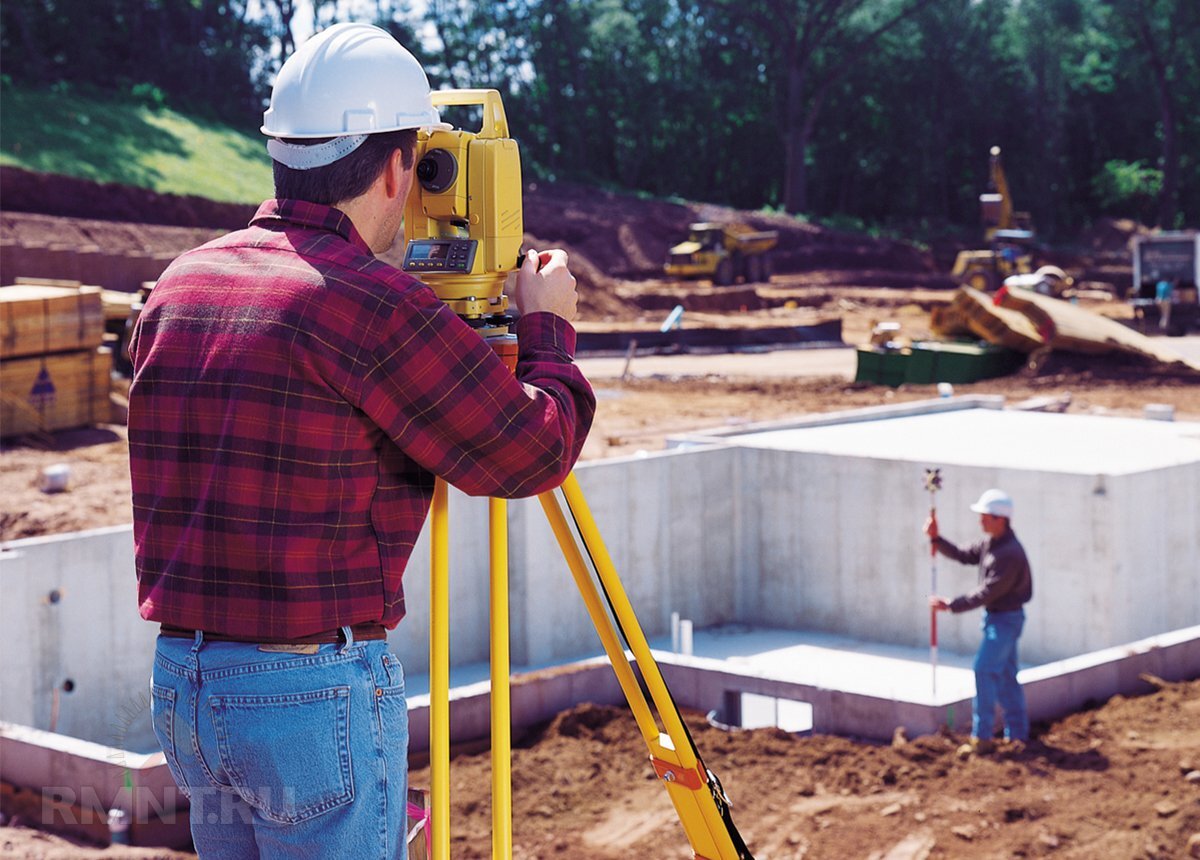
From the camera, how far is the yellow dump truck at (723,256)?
124ft

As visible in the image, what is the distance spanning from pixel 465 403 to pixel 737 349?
83.0 ft

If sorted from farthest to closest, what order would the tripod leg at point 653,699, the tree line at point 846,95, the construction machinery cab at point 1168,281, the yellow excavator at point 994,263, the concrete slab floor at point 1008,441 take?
the tree line at point 846,95 < the yellow excavator at point 994,263 < the construction machinery cab at point 1168,281 < the concrete slab floor at point 1008,441 < the tripod leg at point 653,699

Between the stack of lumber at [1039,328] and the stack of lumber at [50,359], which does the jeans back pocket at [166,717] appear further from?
the stack of lumber at [1039,328]

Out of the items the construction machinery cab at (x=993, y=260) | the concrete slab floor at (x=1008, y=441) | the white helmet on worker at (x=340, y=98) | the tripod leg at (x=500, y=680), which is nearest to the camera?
the white helmet on worker at (x=340, y=98)

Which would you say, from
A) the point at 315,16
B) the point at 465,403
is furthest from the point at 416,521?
the point at 315,16

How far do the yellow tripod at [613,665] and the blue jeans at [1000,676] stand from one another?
18.8 ft

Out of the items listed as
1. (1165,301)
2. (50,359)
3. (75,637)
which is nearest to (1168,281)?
(1165,301)

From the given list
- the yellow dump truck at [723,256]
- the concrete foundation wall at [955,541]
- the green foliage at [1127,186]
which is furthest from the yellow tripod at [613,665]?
the green foliage at [1127,186]

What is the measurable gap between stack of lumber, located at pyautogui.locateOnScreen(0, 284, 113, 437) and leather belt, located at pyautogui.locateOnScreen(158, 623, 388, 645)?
1360cm

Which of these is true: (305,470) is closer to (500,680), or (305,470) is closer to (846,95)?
(500,680)

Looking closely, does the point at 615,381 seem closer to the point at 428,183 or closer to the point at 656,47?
the point at 428,183

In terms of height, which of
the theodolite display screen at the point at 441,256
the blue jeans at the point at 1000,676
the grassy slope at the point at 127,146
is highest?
the grassy slope at the point at 127,146

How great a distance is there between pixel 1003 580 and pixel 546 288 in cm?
633

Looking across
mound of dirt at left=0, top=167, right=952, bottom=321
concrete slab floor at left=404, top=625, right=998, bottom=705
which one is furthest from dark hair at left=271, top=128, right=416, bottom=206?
mound of dirt at left=0, top=167, right=952, bottom=321
